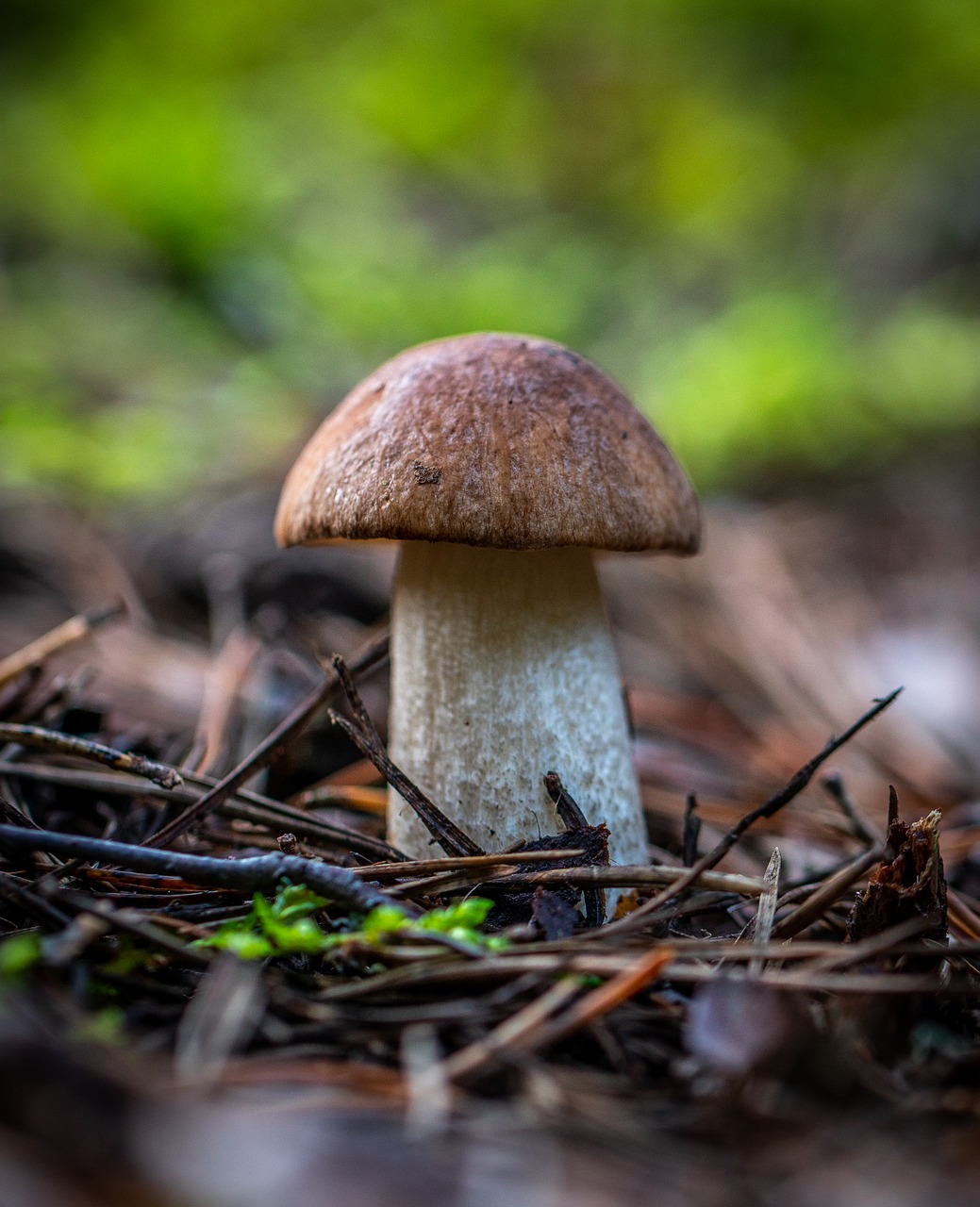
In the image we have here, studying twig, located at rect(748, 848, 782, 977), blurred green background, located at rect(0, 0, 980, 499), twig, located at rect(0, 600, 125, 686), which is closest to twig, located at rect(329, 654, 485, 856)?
twig, located at rect(748, 848, 782, 977)

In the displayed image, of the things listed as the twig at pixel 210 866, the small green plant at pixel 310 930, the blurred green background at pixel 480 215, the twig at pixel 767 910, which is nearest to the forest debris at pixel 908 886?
the twig at pixel 767 910

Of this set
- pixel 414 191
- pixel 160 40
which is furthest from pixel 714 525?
pixel 160 40

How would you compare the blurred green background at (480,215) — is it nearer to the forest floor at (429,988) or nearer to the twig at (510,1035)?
the forest floor at (429,988)

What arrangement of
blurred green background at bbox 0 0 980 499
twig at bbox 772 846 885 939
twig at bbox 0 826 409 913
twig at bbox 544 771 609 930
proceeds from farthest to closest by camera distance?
blurred green background at bbox 0 0 980 499, twig at bbox 544 771 609 930, twig at bbox 772 846 885 939, twig at bbox 0 826 409 913

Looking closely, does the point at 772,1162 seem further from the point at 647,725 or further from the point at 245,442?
the point at 245,442

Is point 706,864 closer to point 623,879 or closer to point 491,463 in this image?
point 623,879

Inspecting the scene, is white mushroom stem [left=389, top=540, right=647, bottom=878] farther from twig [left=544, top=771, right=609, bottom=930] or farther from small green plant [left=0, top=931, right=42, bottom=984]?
small green plant [left=0, top=931, right=42, bottom=984]

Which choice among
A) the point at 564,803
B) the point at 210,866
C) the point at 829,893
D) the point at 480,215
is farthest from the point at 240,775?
the point at 480,215
